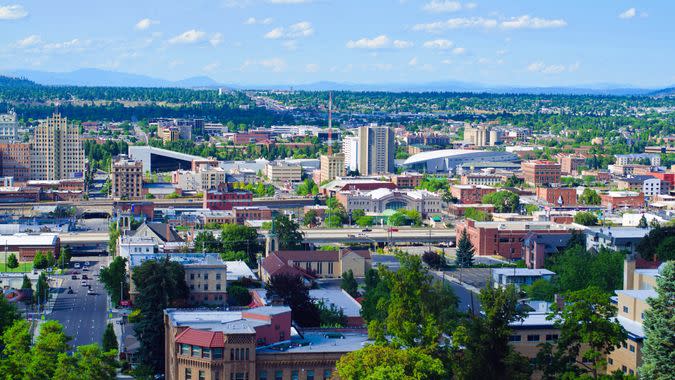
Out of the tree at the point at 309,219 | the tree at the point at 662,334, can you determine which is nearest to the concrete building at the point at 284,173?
the tree at the point at 309,219

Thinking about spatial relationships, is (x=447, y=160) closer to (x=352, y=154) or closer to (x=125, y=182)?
(x=352, y=154)

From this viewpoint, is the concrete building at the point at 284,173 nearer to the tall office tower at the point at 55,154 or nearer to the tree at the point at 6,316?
the tall office tower at the point at 55,154

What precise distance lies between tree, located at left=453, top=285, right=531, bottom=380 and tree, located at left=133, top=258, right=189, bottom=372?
9.94 m

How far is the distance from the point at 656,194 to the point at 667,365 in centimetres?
7159

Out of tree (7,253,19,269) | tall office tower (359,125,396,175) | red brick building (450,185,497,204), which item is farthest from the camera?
tall office tower (359,125,396,175)

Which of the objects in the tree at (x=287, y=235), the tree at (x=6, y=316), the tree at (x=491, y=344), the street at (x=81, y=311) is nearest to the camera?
the tree at (x=491, y=344)

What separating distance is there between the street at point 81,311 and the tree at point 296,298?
18.2 feet

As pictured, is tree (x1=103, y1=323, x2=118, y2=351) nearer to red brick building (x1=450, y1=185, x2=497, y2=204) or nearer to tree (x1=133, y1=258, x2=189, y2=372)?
tree (x1=133, y1=258, x2=189, y2=372)

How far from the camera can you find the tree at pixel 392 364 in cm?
2491

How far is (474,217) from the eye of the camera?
75.8 meters

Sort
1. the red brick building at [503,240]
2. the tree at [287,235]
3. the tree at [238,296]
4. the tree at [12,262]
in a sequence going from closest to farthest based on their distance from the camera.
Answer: the tree at [238,296]
the tree at [12,262]
the tree at [287,235]
the red brick building at [503,240]

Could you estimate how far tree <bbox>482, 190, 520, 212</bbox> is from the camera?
8225 cm

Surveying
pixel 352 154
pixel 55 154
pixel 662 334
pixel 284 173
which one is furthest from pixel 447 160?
pixel 662 334

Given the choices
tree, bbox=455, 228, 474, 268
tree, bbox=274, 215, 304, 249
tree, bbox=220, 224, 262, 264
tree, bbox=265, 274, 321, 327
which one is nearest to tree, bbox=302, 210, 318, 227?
tree, bbox=220, 224, 262, 264
